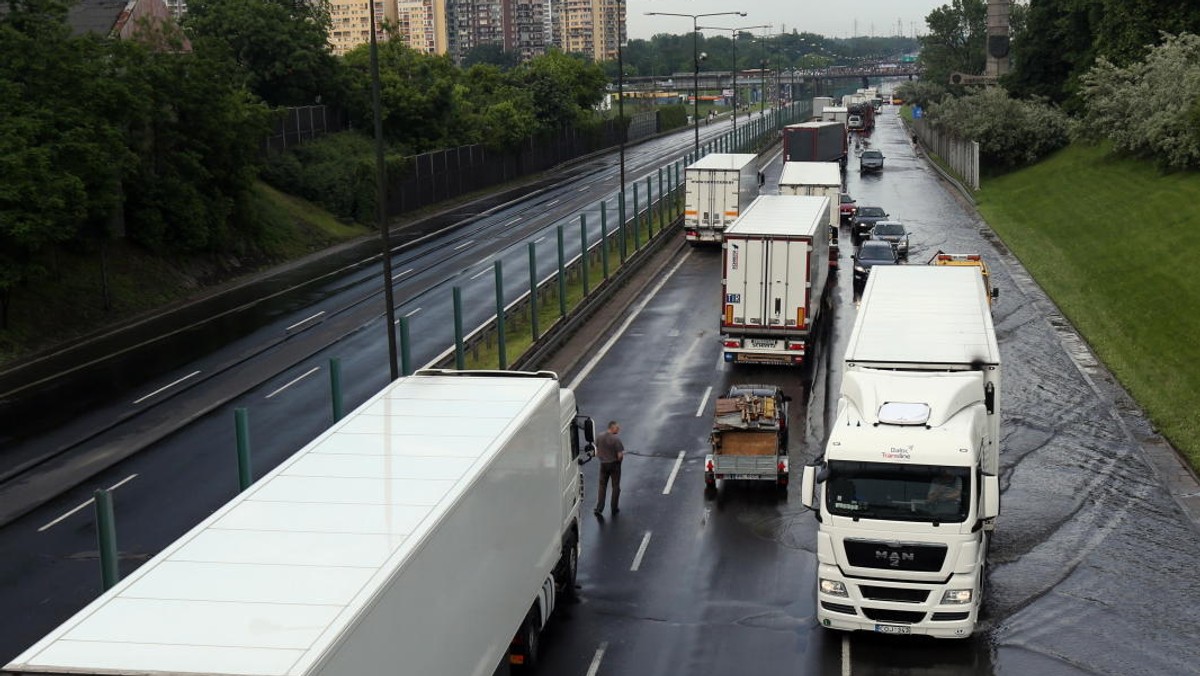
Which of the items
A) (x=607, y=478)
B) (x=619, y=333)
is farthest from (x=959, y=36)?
(x=607, y=478)

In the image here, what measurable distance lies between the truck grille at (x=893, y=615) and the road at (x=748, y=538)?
0.59 m

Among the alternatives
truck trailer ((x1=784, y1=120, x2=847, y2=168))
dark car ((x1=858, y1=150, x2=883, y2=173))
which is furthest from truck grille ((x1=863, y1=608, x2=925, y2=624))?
dark car ((x1=858, y1=150, x2=883, y2=173))

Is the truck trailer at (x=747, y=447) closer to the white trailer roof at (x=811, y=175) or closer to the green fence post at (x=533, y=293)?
the green fence post at (x=533, y=293)

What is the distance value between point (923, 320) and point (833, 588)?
23.3 feet

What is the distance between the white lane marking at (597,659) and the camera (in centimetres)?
1675

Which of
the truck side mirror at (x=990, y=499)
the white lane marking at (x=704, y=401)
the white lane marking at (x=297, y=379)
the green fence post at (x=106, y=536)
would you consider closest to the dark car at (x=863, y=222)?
the white lane marking at (x=704, y=401)

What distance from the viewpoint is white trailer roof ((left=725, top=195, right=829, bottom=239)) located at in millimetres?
33812

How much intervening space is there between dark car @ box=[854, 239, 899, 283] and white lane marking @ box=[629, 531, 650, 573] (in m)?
24.4

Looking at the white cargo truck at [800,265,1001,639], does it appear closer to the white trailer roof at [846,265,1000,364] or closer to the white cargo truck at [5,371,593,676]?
the white trailer roof at [846,265,1000,364]

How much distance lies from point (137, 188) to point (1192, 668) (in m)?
40.6

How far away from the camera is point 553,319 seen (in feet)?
129

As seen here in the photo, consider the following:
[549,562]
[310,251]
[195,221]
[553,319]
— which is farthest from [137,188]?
[549,562]

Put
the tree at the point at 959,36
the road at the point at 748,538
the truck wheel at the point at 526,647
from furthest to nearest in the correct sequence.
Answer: the tree at the point at 959,36 < the road at the point at 748,538 < the truck wheel at the point at 526,647

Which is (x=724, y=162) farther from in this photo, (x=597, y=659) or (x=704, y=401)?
(x=597, y=659)
